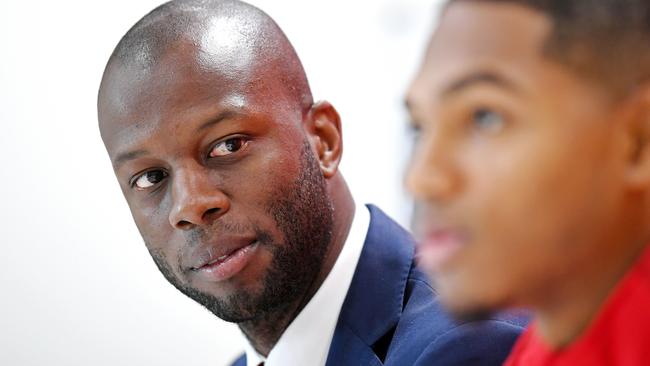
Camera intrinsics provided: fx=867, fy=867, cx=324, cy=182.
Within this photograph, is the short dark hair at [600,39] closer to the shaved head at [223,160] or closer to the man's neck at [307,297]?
the shaved head at [223,160]

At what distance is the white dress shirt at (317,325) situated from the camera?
3.88 feet

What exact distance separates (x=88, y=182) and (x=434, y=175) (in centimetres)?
172

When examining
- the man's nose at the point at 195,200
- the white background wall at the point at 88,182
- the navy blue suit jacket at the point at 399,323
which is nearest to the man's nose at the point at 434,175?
the navy blue suit jacket at the point at 399,323

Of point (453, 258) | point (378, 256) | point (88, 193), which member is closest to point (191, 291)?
point (378, 256)

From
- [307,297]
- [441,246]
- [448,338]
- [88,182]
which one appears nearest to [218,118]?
[307,297]

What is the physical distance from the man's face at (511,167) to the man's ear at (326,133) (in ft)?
2.30

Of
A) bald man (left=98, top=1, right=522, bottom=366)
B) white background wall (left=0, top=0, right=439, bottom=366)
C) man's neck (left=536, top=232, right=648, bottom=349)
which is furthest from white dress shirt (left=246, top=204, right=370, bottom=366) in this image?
white background wall (left=0, top=0, right=439, bottom=366)

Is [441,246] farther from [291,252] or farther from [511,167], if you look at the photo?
[291,252]

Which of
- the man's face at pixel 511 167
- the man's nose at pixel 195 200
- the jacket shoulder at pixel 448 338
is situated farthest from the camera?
the man's nose at pixel 195 200

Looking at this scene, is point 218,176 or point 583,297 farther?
point 218,176

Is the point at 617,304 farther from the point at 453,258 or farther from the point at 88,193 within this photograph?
the point at 88,193

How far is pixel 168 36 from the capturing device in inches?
44.3

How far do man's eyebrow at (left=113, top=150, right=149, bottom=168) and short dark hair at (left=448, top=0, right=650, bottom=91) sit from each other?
0.68m

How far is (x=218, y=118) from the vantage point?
107 centimetres
